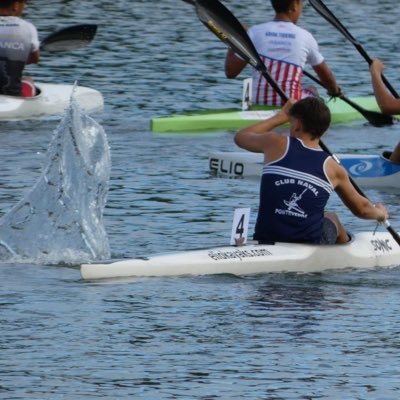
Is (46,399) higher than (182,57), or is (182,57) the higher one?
(46,399)

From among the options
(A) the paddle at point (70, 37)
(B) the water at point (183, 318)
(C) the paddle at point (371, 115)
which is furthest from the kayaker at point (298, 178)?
(A) the paddle at point (70, 37)

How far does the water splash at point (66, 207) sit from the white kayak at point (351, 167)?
4.06 metres

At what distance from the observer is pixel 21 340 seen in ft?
31.0

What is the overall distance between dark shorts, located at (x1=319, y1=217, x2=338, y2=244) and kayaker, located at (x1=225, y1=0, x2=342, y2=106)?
624 centimetres

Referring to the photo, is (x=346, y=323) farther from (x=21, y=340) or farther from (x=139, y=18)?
(x=139, y=18)

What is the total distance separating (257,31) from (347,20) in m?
15.0

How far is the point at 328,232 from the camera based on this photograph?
1154 cm

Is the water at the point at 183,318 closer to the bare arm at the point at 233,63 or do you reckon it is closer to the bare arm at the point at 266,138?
the bare arm at the point at 266,138

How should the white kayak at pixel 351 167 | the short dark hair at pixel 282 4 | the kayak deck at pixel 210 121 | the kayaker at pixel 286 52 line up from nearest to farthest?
the white kayak at pixel 351 167 < the short dark hair at pixel 282 4 < the kayaker at pixel 286 52 < the kayak deck at pixel 210 121

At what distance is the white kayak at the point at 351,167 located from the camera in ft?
51.8

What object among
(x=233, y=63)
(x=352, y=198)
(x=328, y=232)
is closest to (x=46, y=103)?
(x=233, y=63)

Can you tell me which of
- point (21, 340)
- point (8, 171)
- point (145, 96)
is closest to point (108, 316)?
point (21, 340)

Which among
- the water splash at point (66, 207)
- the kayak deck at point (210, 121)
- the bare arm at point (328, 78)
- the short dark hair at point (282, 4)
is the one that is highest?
the water splash at point (66, 207)

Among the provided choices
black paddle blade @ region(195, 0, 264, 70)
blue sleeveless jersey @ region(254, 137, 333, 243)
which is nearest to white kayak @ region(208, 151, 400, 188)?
black paddle blade @ region(195, 0, 264, 70)
